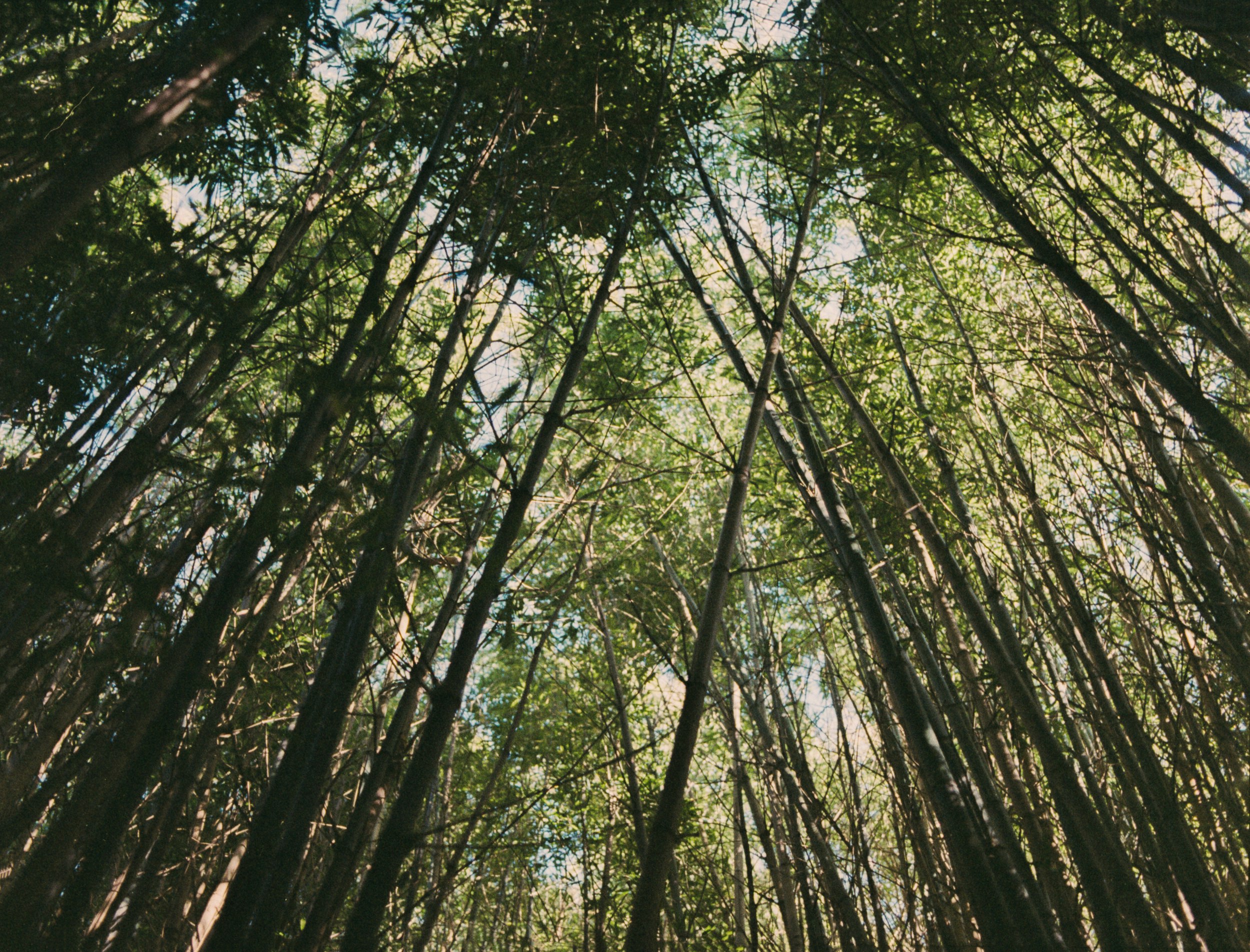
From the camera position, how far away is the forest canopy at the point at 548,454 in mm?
1555

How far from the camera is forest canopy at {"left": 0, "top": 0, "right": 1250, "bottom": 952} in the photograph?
61.2 inches

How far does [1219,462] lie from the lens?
128 inches

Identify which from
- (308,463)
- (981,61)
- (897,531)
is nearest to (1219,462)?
(897,531)

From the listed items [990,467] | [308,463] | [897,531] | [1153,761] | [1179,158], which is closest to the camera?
[308,463]

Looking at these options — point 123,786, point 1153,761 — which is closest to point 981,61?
point 1153,761

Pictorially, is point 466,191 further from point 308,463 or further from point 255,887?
point 255,887

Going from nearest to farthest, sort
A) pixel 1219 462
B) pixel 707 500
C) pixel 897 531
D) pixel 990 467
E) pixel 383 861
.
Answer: pixel 383 861, pixel 990 467, pixel 1219 462, pixel 897 531, pixel 707 500

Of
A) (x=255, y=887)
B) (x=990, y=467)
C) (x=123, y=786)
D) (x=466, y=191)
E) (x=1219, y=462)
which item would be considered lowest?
(x=255, y=887)

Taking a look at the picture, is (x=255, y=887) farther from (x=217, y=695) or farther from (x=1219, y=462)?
(x=1219, y=462)

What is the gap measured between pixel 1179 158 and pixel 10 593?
5.11 meters

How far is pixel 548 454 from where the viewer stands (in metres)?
2.93

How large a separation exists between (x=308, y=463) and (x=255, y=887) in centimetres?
81

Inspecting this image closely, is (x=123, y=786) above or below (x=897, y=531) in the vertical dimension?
below

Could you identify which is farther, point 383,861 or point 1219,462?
point 1219,462
